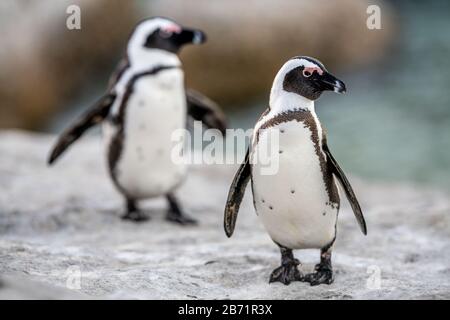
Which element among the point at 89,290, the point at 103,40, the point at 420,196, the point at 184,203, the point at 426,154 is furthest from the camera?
the point at 103,40

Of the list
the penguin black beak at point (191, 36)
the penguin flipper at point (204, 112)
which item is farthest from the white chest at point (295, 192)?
the penguin flipper at point (204, 112)

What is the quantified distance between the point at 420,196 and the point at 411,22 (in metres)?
6.11

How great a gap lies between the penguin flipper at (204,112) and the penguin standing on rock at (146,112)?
0.15 metres

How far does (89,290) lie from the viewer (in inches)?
95.6

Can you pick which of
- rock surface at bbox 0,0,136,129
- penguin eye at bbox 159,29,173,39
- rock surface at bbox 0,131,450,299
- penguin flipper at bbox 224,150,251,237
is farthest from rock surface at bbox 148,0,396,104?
penguin flipper at bbox 224,150,251,237

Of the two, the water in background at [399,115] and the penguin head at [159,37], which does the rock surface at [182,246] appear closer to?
the penguin head at [159,37]

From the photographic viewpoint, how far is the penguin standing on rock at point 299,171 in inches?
100

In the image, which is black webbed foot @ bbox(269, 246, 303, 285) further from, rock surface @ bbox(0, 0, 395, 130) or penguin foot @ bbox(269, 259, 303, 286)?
rock surface @ bbox(0, 0, 395, 130)

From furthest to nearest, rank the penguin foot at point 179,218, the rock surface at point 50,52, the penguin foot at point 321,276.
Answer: the rock surface at point 50,52 → the penguin foot at point 179,218 → the penguin foot at point 321,276

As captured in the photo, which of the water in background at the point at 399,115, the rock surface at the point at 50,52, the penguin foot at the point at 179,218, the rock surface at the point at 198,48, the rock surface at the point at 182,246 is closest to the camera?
the rock surface at the point at 182,246

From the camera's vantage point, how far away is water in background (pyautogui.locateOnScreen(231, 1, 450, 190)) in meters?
7.29

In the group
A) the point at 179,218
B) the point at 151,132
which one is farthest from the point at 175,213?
the point at 151,132
